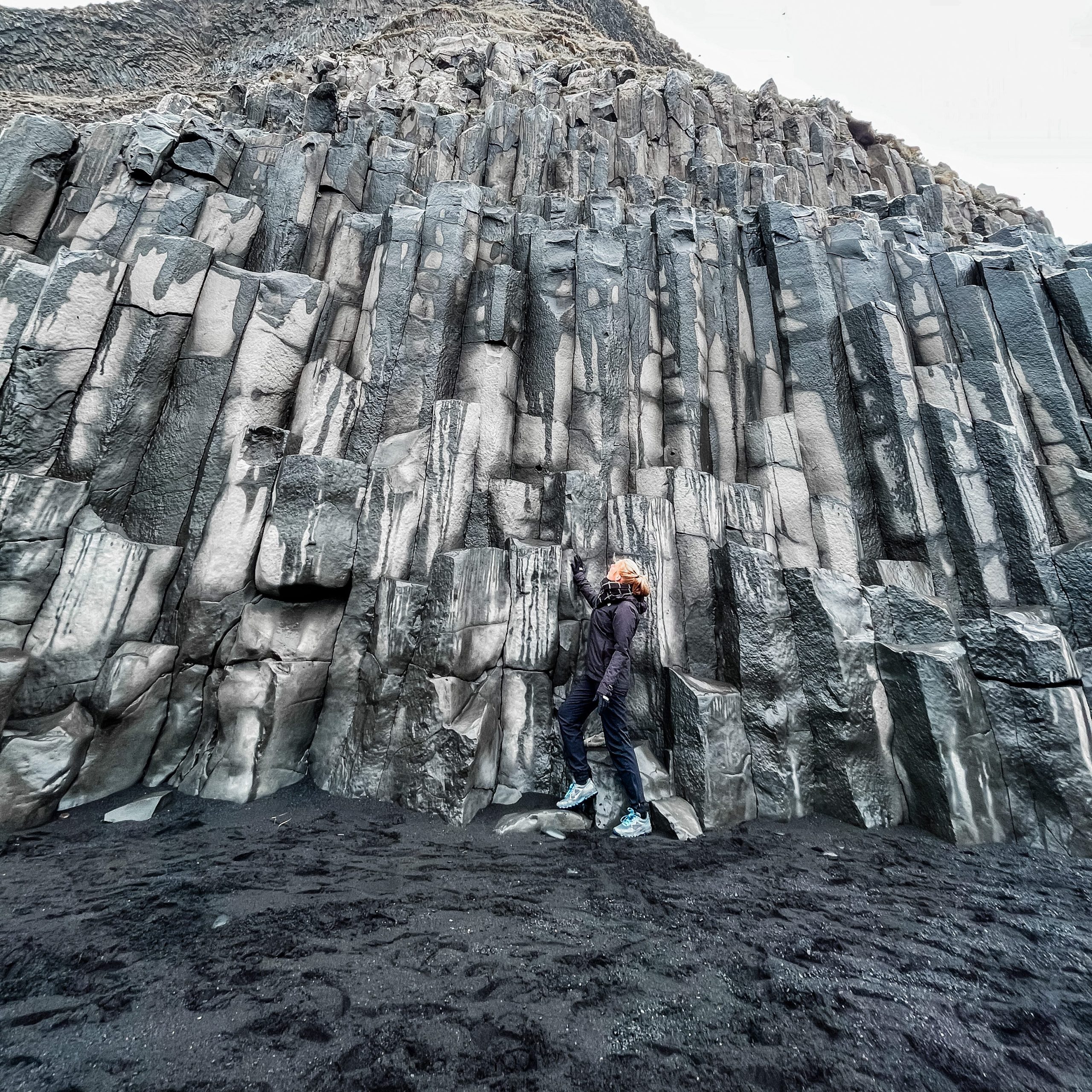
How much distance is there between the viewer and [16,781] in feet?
13.1

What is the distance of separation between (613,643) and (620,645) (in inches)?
8.9

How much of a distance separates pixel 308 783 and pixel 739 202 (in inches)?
552

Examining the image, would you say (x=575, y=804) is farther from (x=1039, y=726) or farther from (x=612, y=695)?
(x=1039, y=726)

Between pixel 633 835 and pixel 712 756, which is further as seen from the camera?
pixel 712 756

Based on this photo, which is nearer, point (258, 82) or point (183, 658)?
point (183, 658)

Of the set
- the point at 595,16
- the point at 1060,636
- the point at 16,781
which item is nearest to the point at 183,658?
the point at 16,781

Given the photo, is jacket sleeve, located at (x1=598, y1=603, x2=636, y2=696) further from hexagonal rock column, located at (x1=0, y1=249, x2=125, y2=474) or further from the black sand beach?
hexagonal rock column, located at (x1=0, y1=249, x2=125, y2=474)

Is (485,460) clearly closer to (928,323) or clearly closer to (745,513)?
(745,513)

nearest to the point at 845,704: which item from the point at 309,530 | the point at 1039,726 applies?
the point at 1039,726

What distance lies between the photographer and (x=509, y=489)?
232 inches

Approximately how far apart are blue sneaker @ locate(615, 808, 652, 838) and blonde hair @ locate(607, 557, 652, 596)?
1.73 meters

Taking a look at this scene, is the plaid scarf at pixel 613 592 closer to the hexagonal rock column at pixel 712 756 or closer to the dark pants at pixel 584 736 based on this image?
the dark pants at pixel 584 736

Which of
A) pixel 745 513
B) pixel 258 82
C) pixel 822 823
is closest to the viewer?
pixel 822 823

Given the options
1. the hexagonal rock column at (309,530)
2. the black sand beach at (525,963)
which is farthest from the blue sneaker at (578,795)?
the hexagonal rock column at (309,530)
